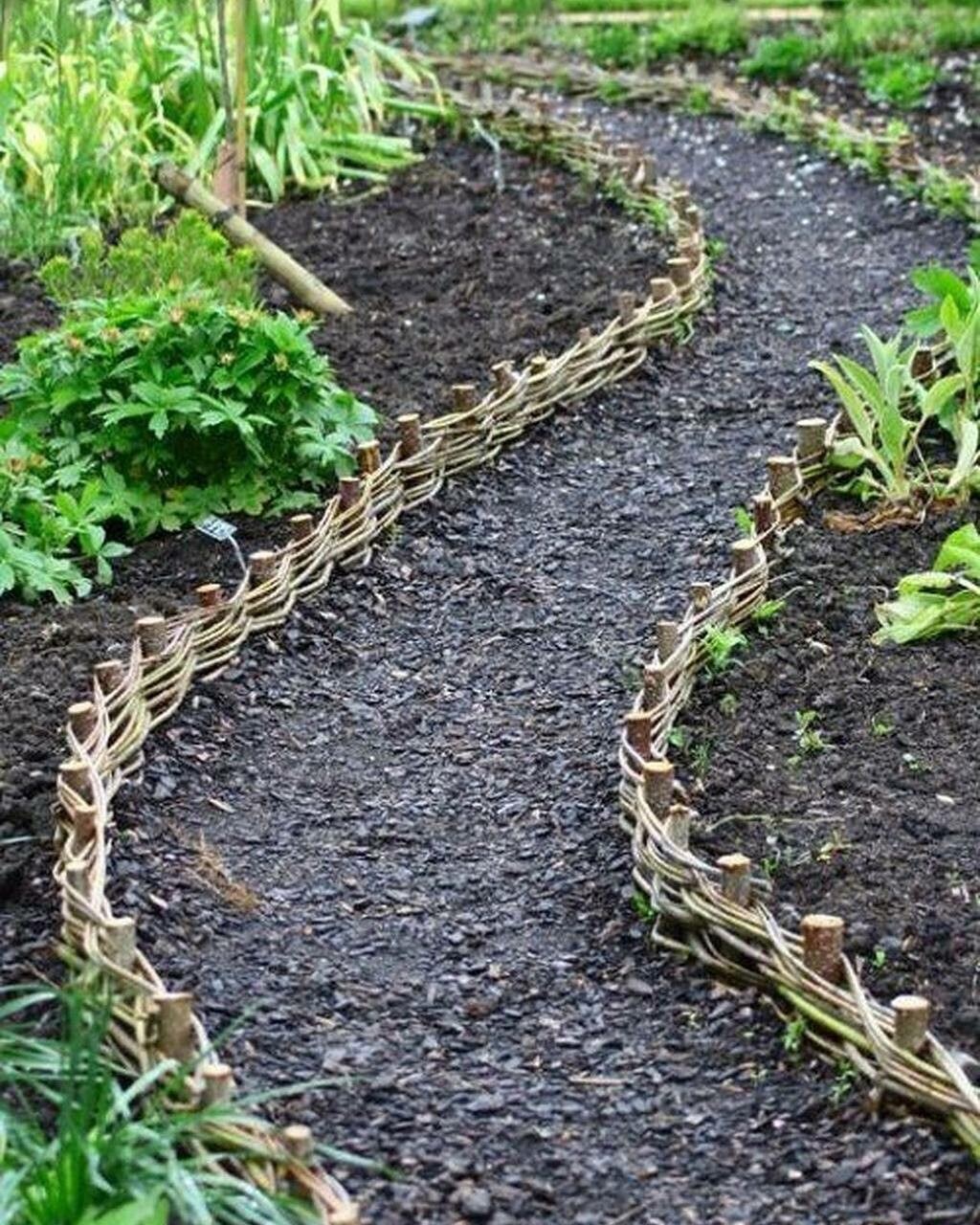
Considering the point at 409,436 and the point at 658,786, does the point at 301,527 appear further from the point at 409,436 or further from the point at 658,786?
the point at 658,786

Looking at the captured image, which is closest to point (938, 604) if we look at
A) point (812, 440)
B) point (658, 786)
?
point (812, 440)

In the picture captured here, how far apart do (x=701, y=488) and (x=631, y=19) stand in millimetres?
5885

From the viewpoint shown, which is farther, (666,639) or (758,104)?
(758,104)

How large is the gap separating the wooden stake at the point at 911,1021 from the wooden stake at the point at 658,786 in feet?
2.62

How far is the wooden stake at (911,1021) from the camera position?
3.63 m

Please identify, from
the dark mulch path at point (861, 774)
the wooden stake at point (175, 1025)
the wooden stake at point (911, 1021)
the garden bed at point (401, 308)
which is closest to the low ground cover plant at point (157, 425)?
the garden bed at point (401, 308)

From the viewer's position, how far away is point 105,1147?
3.29m

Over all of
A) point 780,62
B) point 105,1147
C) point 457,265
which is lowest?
point 780,62

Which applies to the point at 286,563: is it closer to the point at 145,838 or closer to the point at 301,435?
the point at 301,435

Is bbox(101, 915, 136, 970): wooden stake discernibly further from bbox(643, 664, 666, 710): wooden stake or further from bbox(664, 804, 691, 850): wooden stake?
bbox(643, 664, 666, 710): wooden stake

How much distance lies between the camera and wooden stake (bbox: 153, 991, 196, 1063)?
3.62 m

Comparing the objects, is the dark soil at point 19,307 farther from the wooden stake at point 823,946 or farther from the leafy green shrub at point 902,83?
the leafy green shrub at point 902,83

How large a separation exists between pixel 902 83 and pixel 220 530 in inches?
216

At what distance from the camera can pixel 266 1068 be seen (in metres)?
3.91
